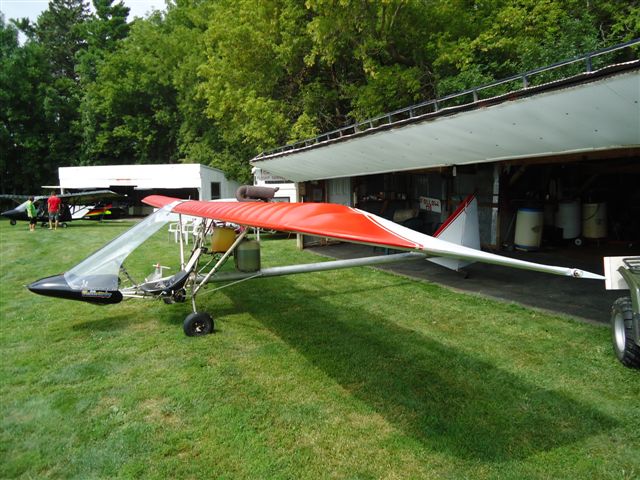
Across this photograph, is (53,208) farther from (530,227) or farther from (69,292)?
(530,227)

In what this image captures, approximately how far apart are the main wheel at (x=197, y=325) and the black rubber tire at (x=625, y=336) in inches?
183

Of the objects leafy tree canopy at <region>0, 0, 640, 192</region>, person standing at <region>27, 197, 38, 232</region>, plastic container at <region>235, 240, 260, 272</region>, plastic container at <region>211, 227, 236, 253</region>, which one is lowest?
plastic container at <region>235, 240, 260, 272</region>

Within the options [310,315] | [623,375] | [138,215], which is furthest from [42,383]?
[138,215]

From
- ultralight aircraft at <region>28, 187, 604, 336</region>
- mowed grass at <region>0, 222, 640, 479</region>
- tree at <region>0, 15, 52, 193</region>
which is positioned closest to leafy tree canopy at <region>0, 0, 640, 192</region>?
tree at <region>0, 15, 52, 193</region>

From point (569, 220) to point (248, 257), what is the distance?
8.88 m

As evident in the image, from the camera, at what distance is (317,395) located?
3.96 metres

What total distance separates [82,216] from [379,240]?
26897mm

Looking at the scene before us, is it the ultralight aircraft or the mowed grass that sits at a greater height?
the ultralight aircraft

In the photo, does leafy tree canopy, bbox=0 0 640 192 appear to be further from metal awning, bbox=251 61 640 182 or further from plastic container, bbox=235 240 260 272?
plastic container, bbox=235 240 260 272

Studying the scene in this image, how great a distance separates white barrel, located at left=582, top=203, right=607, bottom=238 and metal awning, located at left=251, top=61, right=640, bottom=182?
5841mm

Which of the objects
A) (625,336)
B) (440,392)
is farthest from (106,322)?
(625,336)

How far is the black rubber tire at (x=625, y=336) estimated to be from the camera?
414 cm

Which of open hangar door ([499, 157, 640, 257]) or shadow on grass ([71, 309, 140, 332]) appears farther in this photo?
open hangar door ([499, 157, 640, 257])

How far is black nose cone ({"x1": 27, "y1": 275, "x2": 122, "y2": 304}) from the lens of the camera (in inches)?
194
